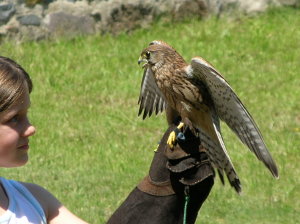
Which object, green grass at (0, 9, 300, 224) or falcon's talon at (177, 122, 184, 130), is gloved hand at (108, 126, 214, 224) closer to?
falcon's talon at (177, 122, 184, 130)

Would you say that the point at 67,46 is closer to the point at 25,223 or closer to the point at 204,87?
the point at 204,87

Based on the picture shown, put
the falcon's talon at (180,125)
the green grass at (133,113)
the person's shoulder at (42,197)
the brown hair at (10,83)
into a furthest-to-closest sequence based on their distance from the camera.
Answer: the green grass at (133,113) → the falcon's talon at (180,125) → the person's shoulder at (42,197) → the brown hair at (10,83)

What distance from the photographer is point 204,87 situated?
4.43 metres

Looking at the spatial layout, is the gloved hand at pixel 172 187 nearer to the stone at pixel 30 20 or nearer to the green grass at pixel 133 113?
the green grass at pixel 133 113

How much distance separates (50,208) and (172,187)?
873mm

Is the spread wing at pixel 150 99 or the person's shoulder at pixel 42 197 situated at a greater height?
the person's shoulder at pixel 42 197

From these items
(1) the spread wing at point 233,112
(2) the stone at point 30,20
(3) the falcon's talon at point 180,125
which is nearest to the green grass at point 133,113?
(2) the stone at point 30,20

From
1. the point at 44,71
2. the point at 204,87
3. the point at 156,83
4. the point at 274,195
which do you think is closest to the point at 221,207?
the point at 274,195

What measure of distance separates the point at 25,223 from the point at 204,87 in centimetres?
219

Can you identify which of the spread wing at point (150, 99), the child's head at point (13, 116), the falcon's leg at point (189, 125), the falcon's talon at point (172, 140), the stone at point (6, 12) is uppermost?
the child's head at point (13, 116)

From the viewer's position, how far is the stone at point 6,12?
8.84m

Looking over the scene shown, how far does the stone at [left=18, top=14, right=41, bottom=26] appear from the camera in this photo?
9.03 metres

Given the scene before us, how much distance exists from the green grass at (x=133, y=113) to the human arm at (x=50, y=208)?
126 inches

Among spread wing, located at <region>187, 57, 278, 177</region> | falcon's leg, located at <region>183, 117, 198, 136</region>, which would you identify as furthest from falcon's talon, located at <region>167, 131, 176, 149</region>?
spread wing, located at <region>187, 57, 278, 177</region>
